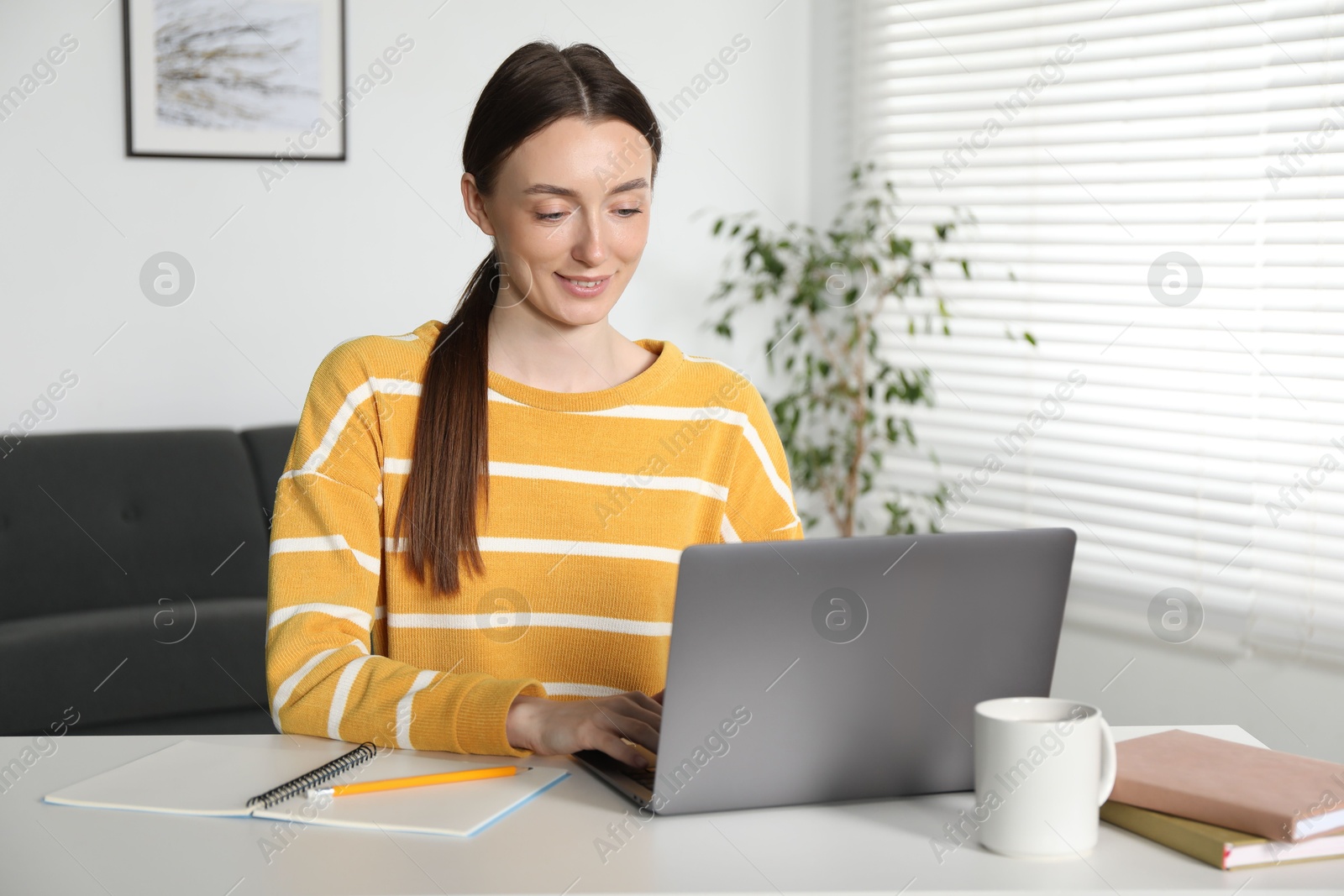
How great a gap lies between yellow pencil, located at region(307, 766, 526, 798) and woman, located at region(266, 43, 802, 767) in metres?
0.25

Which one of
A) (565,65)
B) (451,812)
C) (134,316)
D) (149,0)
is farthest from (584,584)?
(149,0)

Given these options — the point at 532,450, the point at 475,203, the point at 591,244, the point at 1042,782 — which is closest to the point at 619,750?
the point at 1042,782

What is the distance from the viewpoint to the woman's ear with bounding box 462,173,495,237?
58.2 inches

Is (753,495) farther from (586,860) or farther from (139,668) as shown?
(139,668)

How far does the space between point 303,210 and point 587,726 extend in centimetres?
246

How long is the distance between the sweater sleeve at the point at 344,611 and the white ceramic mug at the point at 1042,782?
0.44 metres

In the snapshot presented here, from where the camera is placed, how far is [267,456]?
3.02m

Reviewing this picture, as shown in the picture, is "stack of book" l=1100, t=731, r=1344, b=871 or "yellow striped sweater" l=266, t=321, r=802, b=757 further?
"yellow striped sweater" l=266, t=321, r=802, b=757

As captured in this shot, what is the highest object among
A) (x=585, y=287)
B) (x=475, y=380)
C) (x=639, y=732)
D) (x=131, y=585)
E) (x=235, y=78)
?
(x=235, y=78)

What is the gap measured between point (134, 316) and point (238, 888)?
249cm

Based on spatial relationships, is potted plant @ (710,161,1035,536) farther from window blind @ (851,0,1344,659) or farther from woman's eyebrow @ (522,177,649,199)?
woman's eyebrow @ (522,177,649,199)

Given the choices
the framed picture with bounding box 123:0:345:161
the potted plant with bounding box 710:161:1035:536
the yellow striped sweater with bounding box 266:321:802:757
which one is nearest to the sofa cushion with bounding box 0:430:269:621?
the framed picture with bounding box 123:0:345:161

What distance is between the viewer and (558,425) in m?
1.48

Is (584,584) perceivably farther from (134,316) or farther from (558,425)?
(134,316)
